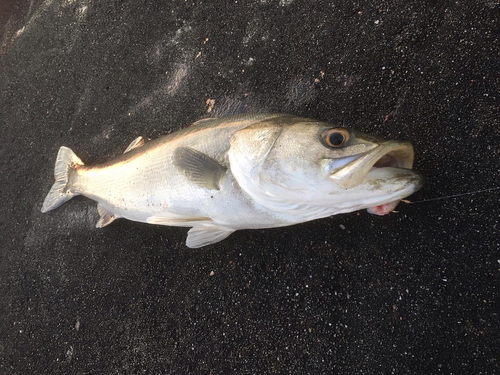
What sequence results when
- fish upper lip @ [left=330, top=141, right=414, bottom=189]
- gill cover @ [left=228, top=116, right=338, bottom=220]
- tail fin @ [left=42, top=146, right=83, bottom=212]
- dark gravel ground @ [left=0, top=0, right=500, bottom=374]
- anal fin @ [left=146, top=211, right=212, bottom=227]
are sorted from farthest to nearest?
tail fin @ [left=42, top=146, right=83, bottom=212] → anal fin @ [left=146, top=211, right=212, bottom=227] → dark gravel ground @ [left=0, top=0, right=500, bottom=374] → gill cover @ [left=228, top=116, right=338, bottom=220] → fish upper lip @ [left=330, top=141, right=414, bottom=189]

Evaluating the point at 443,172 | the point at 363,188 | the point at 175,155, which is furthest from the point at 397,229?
the point at 175,155

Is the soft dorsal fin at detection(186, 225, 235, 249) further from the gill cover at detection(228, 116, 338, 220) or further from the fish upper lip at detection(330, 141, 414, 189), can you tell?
the fish upper lip at detection(330, 141, 414, 189)

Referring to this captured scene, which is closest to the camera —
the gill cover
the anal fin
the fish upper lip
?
the fish upper lip

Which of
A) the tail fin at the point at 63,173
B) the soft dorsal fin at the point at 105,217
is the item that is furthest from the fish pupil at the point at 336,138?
the tail fin at the point at 63,173

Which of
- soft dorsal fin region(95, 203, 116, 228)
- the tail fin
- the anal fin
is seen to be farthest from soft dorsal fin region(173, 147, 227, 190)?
the tail fin

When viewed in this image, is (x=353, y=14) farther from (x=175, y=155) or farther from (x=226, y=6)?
(x=175, y=155)

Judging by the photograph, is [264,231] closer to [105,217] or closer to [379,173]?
[379,173]

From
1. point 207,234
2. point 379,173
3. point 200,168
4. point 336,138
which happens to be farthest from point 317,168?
point 207,234

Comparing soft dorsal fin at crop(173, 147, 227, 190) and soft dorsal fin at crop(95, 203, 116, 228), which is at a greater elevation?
soft dorsal fin at crop(173, 147, 227, 190)
